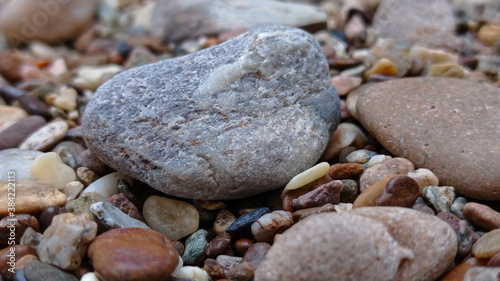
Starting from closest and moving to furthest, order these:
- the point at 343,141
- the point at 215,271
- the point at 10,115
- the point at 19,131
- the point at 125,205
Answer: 1. the point at 215,271
2. the point at 125,205
3. the point at 343,141
4. the point at 19,131
5. the point at 10,115

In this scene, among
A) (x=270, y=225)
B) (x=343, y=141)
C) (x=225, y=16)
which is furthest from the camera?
(x=225, y=16)

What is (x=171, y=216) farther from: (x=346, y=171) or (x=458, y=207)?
(x=458, y=207)

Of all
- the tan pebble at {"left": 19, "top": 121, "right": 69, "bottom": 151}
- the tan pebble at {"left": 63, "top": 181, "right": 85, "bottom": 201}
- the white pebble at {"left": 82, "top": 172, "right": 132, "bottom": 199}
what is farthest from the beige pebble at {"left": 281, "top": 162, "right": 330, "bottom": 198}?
the tan pebble at {"left": 19, "top": 121, "right": 69, "bottom": 151}

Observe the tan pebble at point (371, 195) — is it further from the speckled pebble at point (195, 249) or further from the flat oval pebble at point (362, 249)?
the speckled pebble at point (195, 249)

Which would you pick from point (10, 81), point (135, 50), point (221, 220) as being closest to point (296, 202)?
point (221, 220)

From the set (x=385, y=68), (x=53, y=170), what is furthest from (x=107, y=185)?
(x=385, y=68)

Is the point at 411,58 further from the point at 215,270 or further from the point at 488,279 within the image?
the point at 215,270
